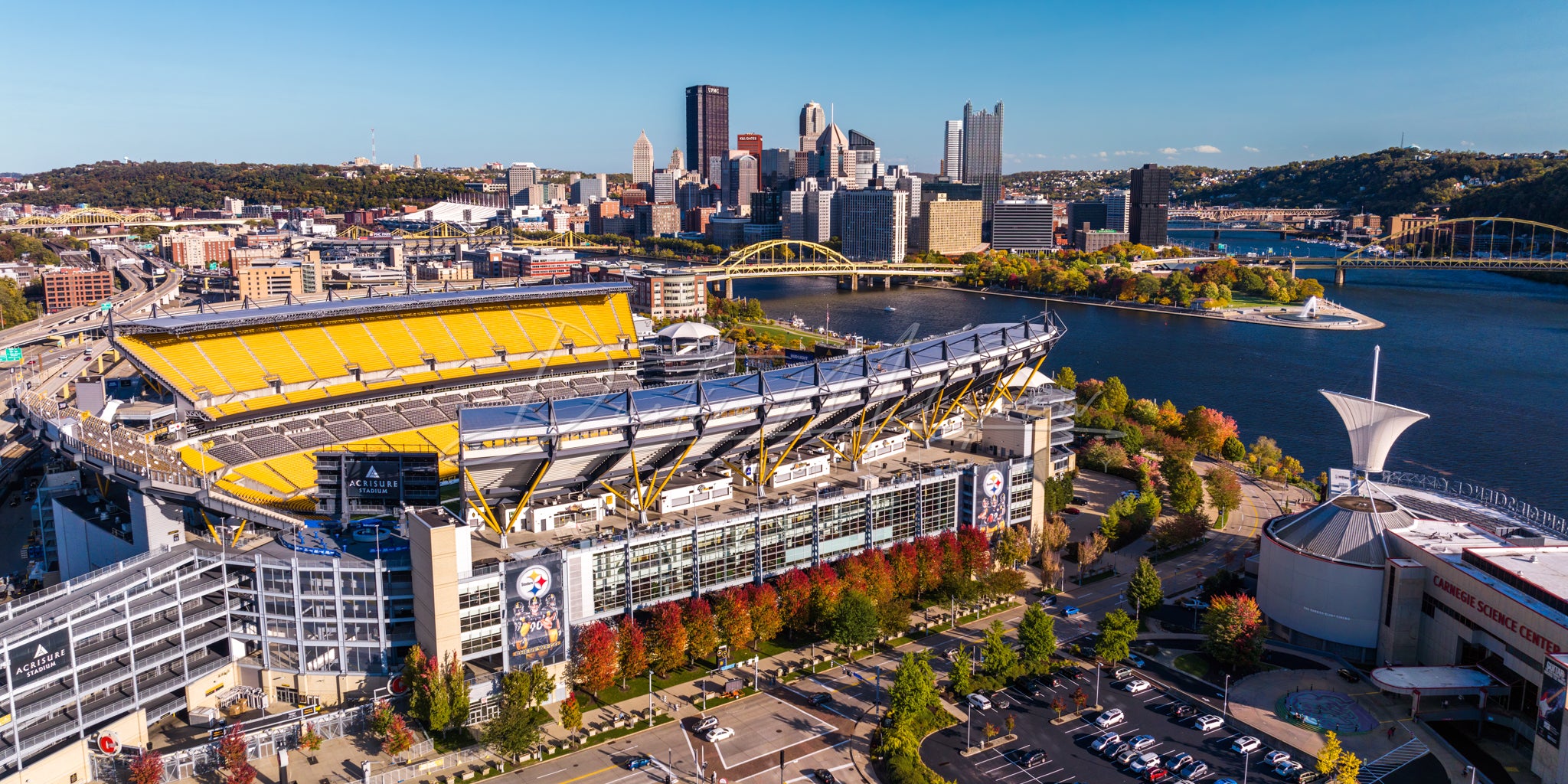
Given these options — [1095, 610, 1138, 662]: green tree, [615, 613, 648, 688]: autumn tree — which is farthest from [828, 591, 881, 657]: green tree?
[1095, 610, 1138, 662]: green tree

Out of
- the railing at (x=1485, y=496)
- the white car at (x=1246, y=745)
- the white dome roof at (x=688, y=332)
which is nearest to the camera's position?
the white car at (x=1246, y=745)

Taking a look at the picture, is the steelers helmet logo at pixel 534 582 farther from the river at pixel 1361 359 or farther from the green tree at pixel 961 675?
the river at pixel 1361 359

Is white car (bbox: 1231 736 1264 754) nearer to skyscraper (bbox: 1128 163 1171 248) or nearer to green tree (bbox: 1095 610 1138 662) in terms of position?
green tree (bbox: 1095 610 1138 662)

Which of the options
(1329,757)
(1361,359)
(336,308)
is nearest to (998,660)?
(1329,757)

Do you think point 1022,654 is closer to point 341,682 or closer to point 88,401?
point 341,682

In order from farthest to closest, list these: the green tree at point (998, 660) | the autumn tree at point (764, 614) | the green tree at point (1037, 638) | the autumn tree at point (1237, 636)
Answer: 1. the autumn tree at point (764, 614)
2. the autumn tree at point (1237, 636)
3. the green tree at point (1037, 638)
4. the green tree at point (998, 660)

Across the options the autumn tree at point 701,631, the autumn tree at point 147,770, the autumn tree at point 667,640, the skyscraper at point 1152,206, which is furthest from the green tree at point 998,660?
the skyscraper at point 1152,206
